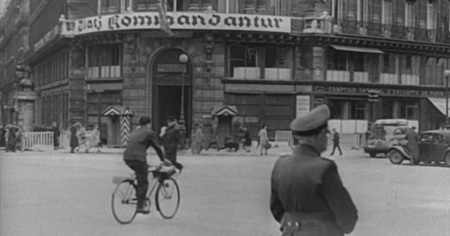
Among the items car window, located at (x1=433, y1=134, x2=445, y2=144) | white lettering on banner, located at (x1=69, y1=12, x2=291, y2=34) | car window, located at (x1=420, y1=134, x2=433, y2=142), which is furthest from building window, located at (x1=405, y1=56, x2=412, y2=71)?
car window, located at (x1=433, y1=134, x2=445, y2=144)

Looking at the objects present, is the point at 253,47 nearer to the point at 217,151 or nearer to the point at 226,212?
the point at 217,151

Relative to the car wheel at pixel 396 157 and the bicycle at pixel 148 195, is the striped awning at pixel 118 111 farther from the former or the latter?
the bicycle at pixel 148 195

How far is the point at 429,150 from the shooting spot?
2919cm

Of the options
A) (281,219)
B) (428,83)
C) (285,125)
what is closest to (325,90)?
(285,125)

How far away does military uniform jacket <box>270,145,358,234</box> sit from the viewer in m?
4.84

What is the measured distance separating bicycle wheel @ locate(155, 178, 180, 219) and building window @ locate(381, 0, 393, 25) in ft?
104

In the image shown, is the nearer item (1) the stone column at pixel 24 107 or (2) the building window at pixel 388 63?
(2) the building window at pixel 388 63

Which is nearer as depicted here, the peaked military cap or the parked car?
the peaked military cap

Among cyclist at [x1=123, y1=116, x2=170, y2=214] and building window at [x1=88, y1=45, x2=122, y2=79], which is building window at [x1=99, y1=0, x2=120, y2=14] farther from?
cyclist at [x1=123, y1=116, x2=170, y2=214]

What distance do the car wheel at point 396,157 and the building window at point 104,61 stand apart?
17.1 m

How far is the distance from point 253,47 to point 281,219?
3507 cm

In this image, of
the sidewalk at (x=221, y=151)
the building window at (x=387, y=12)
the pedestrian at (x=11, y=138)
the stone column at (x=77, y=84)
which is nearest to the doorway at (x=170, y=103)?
the sidewalk at (x=221, y=151)

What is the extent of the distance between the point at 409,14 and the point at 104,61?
17359 millimetres

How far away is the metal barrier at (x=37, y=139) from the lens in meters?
40.1
